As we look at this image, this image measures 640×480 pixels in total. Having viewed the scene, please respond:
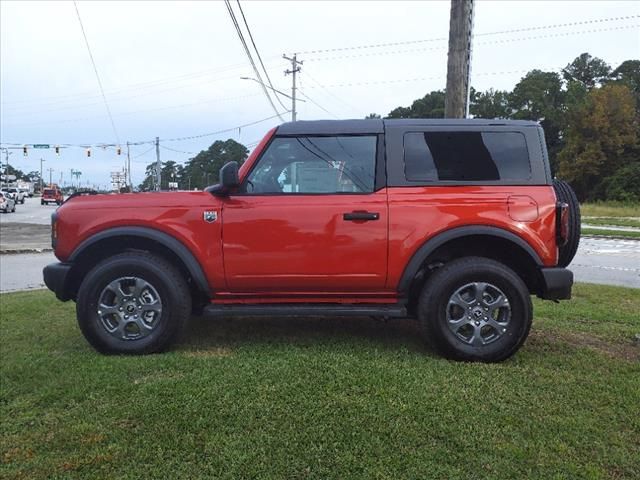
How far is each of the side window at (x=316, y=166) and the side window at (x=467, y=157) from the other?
351mm

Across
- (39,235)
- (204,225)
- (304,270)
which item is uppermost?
(204,225)

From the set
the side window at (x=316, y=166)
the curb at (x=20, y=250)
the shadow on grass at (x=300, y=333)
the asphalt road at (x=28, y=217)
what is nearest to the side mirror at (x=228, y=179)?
the side window at (x=316, y=166)

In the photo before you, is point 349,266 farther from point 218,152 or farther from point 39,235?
point 218,152

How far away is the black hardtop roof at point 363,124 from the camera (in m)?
4.44

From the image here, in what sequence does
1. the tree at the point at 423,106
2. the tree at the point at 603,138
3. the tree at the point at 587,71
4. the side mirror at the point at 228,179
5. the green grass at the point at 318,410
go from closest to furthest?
the green grass at the point at 318,410
the side mirror at the point at 228,179
the tree at the point at 603,138
the tree at the point at 423,106
the tree at the point at 587,71

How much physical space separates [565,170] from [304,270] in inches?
2417

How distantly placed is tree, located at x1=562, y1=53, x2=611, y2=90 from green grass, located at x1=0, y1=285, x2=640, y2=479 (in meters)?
78.8

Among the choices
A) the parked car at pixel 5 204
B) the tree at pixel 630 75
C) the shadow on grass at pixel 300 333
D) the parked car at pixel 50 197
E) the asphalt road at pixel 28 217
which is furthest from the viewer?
the tree at pixel 630 75

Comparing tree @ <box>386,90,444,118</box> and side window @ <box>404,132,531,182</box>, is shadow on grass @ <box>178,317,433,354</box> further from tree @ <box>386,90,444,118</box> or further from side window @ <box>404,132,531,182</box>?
tree @ <box>386,90,444,118</box>

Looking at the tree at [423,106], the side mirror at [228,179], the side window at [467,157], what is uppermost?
the tree at [423,106]

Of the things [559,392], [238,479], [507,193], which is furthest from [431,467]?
[507,193]

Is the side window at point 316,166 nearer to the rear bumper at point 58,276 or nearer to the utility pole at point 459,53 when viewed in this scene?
the rear bumper at point 58,276

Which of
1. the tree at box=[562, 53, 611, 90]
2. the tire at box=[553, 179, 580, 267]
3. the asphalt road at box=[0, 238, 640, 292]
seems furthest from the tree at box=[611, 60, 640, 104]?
the tire at box=[553, 179, 580, 267]

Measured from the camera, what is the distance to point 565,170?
59.0 meters
